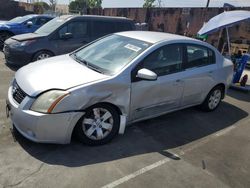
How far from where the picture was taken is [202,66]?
521 cm

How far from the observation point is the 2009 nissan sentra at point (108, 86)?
3.45 metres

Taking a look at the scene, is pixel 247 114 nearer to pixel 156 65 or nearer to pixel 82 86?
pixel 156 65

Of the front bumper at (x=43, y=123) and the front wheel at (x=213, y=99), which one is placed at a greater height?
the front bumper at (x=43, y=123)

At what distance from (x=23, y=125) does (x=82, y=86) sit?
878mm

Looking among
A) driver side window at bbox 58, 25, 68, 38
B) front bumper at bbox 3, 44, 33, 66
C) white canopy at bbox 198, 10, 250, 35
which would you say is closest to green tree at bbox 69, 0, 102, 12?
driver side window at bbox 58, 25, 68, 38

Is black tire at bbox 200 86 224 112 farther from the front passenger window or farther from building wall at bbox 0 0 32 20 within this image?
building wall at bbox 0 0 32 20

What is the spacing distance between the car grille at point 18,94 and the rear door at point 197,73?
8.53 feet

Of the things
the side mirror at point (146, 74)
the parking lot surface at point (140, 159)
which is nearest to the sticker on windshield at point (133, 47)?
the side mirror at point (146, 74)

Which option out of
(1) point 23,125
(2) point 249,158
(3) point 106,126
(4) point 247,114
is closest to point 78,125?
(3) point 106,126

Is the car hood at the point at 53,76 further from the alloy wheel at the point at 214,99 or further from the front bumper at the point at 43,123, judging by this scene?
the alloy wheel at the point at 214,99

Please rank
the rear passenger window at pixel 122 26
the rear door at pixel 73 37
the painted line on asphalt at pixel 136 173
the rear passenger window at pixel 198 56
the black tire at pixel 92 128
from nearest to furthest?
the painted line on asphalt at pixel 136 173, the black tire at pixel 92 128, the rear passenger window at pixel 198 56, the rear door at pixel 73 37, the rear passenger window at pixel 122 26

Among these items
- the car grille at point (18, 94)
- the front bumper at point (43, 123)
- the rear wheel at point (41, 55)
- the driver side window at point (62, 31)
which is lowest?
the rear wheel at point (41, 55)

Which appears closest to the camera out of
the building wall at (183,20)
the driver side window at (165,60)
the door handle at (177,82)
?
the driver side window at (165,60)

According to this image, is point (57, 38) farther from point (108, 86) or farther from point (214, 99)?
point (108, 86)
